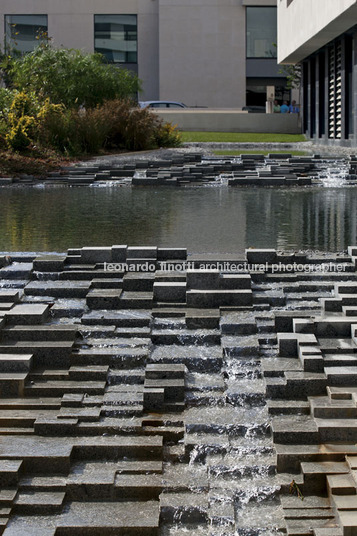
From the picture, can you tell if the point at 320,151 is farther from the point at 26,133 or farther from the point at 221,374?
the point at 221,374

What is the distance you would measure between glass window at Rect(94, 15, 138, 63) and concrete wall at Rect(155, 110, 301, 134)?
1621 cm

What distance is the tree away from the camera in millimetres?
27359

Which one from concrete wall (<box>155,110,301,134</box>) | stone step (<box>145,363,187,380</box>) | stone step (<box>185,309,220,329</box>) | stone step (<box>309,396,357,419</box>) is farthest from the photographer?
concrete wall (<box>155,110,301,134</box>)

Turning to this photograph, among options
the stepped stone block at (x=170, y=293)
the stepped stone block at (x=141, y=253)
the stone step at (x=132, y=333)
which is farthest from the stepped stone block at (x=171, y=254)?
the stone step at (x=132, y=333)

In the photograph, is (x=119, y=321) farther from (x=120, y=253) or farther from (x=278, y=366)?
(x=278, y=366)

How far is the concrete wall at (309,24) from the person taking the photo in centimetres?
2326

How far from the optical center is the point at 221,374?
696 centimetres

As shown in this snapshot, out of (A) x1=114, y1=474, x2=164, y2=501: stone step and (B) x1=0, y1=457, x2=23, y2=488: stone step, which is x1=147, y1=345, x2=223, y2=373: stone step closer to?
(A) x1=114, y1=474, x2=164, y2=501: stone step

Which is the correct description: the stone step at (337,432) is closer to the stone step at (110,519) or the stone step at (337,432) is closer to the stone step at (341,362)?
the stone step at (341,362)

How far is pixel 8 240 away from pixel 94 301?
9.85ft

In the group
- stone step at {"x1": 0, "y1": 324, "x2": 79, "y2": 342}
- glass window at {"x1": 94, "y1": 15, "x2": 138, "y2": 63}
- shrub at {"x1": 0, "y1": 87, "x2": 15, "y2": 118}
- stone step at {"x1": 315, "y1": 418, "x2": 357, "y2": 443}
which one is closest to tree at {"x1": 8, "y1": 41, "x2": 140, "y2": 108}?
shrub at {"x1": 0, "y1": 87, "x2": 15, "y2": 118}

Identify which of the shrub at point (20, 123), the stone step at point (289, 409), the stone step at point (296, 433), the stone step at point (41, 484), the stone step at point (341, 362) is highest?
the shrub at point (20, 123)

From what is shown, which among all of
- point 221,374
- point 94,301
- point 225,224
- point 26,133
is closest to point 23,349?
point 94,301

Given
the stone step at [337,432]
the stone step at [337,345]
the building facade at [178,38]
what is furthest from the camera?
the building facade at [178,38]
